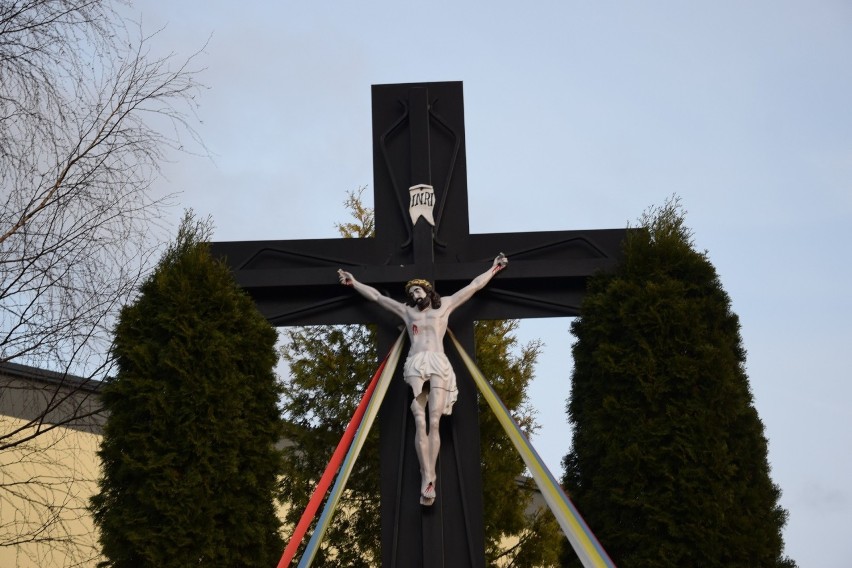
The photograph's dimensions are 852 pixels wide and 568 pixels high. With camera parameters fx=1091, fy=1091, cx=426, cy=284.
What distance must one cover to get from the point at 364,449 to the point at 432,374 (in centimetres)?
682

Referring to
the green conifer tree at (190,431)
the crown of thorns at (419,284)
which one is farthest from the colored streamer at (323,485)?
the crown of thorns at (419,284)

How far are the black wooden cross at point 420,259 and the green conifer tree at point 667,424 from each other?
1.29 ft

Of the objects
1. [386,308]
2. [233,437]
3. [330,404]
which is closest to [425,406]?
[386,308]

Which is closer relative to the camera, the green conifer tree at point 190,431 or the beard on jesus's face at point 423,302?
the green conifer tree at point 190,431

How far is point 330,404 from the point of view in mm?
14586

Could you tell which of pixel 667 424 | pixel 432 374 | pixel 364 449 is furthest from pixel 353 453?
Result: pixel 364 449

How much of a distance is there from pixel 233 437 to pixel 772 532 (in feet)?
11.1

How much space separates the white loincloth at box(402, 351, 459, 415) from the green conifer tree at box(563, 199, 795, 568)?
34.8 inches

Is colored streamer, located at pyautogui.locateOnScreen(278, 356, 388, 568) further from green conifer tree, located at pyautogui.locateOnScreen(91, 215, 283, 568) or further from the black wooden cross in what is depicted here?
green conifer tree, located at pyautogui.locateOnScreen(91, 215, 283, 568)

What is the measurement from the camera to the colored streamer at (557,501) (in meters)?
6.22

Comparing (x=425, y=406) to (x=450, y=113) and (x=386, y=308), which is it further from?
(x=450, y=113)

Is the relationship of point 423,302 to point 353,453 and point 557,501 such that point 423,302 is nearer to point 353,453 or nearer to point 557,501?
point 353,453

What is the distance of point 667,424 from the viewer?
22.6 ft

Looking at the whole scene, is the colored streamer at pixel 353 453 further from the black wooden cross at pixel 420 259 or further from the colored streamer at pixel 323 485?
the black wooden cross at pixel 420 259
